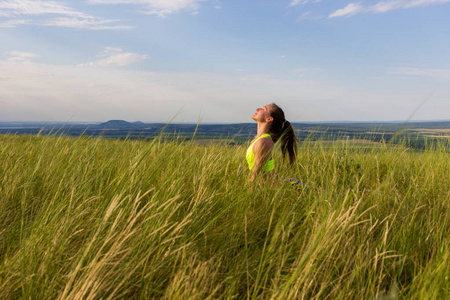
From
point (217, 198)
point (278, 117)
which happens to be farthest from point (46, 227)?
point (278, 117)

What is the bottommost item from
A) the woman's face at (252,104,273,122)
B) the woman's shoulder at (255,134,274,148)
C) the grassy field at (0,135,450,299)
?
the grassy field at (0,135,450,299)

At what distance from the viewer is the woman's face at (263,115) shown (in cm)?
376

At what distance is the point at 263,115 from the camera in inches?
149

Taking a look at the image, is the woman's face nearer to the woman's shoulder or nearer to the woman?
the woman

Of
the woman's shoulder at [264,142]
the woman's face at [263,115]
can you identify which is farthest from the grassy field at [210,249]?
the woman's face at [263,115]

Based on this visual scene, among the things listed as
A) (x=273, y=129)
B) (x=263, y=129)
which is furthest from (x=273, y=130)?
(x=263, y=129)

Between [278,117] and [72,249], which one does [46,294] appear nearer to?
[72,249]

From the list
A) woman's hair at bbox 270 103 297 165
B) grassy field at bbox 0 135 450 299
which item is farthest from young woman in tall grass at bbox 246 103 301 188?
grassy field at bbox 0 135 450 299

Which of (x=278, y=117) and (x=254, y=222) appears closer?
(x=254, y=222)

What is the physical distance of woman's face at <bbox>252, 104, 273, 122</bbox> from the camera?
3764mm

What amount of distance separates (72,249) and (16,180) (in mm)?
1154

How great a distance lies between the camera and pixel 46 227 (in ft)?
4.93

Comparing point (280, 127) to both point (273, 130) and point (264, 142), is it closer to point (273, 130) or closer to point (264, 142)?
point (273, 130)

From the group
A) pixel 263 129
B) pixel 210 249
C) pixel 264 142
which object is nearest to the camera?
pixel 210 249
